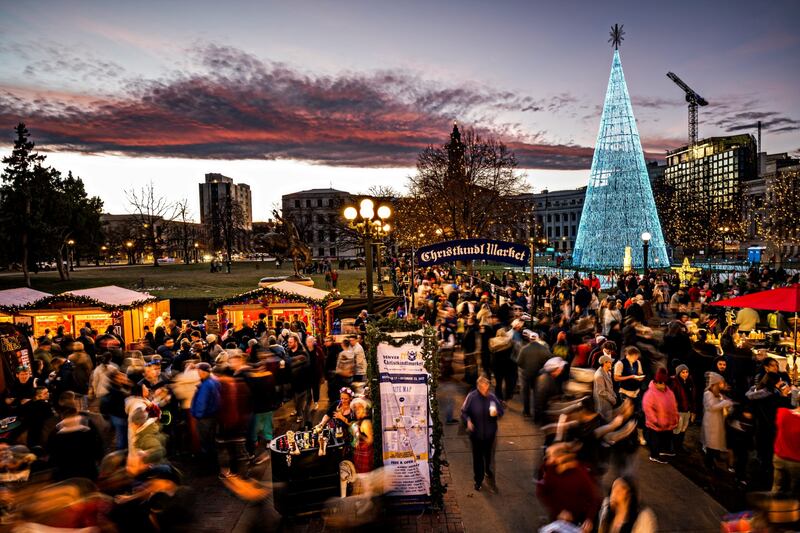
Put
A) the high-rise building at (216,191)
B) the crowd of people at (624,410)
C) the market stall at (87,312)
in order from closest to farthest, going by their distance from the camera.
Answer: the crowd of people at (624,410) → the market stall at (87,312) → the high-rise building at (216,191)

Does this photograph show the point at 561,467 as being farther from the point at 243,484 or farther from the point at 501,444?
the point at 243,484

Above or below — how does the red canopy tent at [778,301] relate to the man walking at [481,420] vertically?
above

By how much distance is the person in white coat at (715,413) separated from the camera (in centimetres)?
676

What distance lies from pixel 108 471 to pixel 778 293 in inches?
495

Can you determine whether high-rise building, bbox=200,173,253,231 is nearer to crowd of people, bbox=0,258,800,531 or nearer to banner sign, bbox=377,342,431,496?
crowd of people, bbox=0,258,800,531

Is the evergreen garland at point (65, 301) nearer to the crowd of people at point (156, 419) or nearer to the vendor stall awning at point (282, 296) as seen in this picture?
the vendor stall awning at point (282, 296)

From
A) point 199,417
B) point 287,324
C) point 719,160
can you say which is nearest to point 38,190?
point 287,324

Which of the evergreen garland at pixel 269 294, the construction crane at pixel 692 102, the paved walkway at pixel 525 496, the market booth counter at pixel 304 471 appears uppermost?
the construction crane at pixel 692 102

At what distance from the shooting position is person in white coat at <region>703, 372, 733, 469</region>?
22.2 ft

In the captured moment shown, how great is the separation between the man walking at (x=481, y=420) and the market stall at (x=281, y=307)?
9924mm

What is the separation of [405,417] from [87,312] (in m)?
14.1

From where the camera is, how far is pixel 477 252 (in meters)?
9.52

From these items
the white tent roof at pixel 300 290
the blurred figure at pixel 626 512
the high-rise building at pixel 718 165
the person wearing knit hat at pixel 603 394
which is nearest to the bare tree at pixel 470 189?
the white tent roof at pixel 300 290

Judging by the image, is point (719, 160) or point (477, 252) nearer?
point (477, 252)
